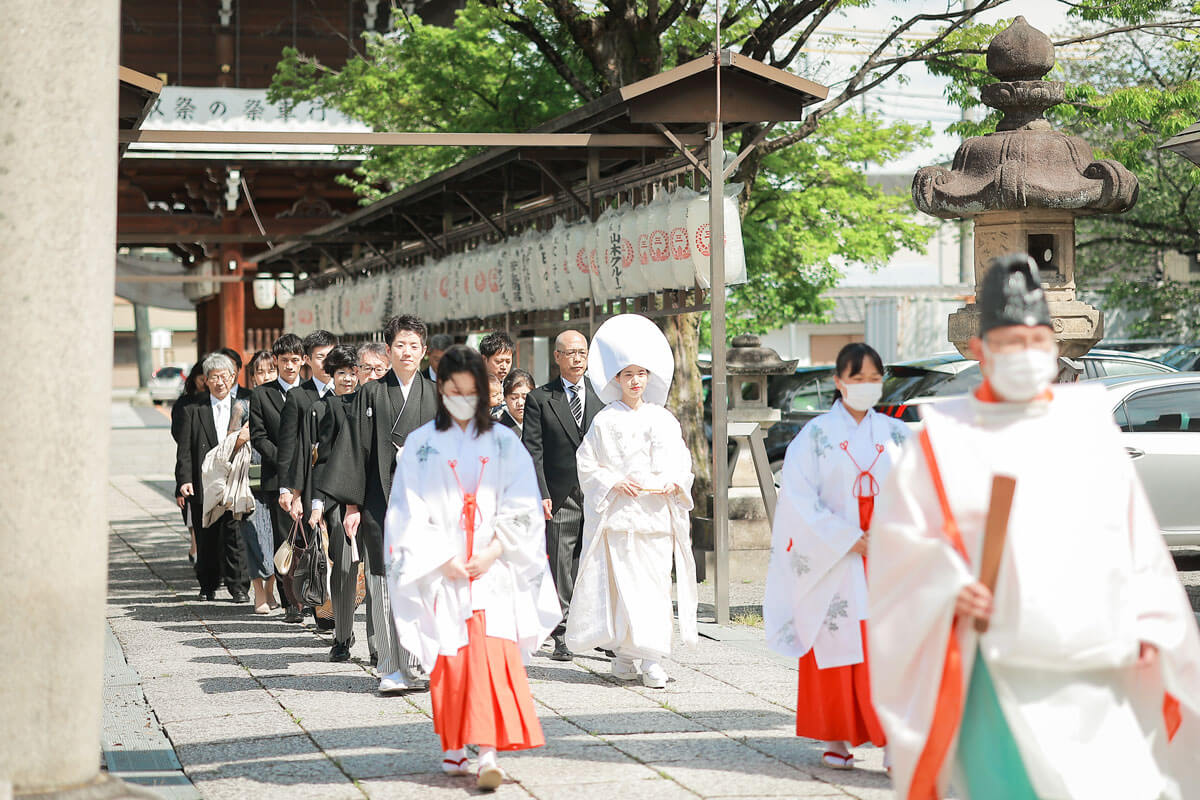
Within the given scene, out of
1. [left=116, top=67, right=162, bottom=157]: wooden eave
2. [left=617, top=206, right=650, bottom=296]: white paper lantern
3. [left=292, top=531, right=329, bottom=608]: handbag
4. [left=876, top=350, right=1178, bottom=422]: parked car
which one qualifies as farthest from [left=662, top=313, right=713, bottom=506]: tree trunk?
[left=116, top=67, right=162, bottom=157]: wooden eave

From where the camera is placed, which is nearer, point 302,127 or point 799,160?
point 799,160

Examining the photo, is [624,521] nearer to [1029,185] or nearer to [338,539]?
[338,539]

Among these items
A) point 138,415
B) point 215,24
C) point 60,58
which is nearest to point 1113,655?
point 60,58

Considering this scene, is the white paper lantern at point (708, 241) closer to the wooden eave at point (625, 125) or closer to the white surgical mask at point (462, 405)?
the wooden eave at point (625, 125)

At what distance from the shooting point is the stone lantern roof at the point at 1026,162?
7.76m

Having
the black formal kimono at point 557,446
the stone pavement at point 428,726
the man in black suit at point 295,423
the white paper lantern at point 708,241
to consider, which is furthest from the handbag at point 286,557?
the white paper lantern at point 708,241

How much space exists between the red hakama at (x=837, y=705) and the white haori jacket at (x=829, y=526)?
4cm

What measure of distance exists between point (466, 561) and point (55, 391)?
1.83 m

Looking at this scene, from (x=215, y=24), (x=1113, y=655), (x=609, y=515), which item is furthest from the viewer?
(x=215, y=24)

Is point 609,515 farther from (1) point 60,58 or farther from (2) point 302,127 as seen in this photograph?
(2) point 302,127

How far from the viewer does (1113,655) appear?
359 centimetres

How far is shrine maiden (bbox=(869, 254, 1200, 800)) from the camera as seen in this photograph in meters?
3.59

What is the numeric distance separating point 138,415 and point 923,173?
29996 mm

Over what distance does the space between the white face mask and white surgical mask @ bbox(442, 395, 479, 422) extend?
7.49 feet
